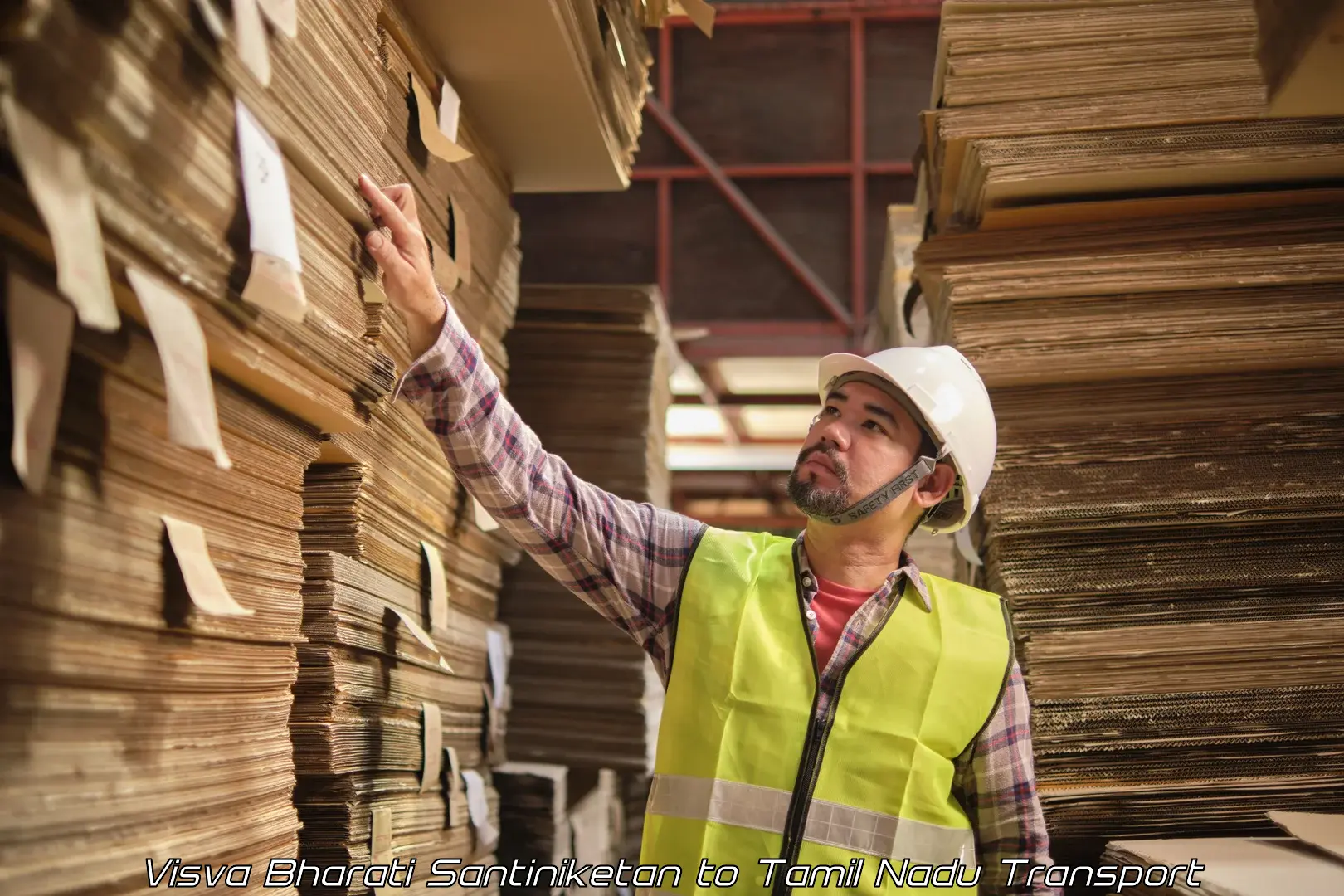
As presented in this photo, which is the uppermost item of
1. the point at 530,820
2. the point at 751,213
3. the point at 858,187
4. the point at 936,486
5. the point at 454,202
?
the point at 858,187

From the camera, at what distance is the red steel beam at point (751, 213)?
25.1ft

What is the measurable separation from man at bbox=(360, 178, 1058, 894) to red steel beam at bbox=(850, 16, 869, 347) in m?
4.45

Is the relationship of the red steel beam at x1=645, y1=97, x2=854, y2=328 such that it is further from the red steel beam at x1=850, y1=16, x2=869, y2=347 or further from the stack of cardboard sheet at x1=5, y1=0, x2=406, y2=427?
the stack of cardboard sheet at x1=5, y1=0, x2=406, y2=427

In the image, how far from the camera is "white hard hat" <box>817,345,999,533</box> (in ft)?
10.3

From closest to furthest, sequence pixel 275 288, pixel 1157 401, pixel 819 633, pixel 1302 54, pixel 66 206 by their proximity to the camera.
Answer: pixel 66 206, pixel 275 288, pixel 1302 54, pixel 819 633, pixel 1157 401

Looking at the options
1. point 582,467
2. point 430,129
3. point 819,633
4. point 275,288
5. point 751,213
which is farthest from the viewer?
point 751,213

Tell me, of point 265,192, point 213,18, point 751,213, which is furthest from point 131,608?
point 751,213

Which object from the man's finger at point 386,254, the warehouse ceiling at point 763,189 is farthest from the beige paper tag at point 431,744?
the warehouse ceiling at point 763,189

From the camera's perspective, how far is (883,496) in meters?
3.05

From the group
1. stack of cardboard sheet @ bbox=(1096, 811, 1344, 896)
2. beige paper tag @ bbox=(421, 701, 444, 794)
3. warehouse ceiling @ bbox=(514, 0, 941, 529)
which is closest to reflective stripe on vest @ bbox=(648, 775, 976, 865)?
stack of cardboard sheet @ bbox=(1096, 811, 1344, 896)

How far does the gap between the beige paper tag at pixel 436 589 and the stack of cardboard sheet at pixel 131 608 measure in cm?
99

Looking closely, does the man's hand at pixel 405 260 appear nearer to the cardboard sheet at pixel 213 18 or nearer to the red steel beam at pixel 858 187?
the cardboard sheet at pixel 213 18

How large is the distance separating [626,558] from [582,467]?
1.84 m

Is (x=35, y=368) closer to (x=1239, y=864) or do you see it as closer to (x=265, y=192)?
(x=265, y=192)
